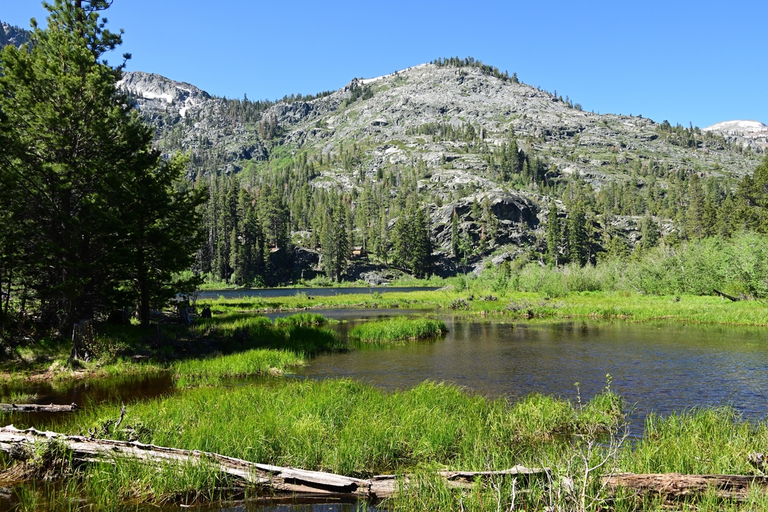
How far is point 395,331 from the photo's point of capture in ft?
114

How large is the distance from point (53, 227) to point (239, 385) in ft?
44.7

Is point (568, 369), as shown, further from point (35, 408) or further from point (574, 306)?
point (574, 306)

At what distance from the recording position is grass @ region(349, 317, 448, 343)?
34156mm

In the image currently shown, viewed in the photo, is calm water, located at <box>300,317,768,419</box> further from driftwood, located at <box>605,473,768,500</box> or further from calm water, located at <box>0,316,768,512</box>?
driftwood, located at <box>605,473,768,500</box>

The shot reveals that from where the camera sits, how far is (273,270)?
13862 cm

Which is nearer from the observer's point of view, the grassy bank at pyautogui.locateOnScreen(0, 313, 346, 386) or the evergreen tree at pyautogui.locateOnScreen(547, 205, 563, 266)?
the grassy bank at pyautogui.locateOnScreen(0, 313, 346, 386)

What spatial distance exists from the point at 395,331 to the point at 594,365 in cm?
1550

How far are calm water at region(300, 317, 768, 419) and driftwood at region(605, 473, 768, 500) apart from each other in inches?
312

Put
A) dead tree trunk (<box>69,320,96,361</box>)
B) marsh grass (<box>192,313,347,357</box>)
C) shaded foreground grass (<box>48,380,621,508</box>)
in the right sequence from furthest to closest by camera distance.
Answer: marsh grass (<box>192,313,347,357</box>) < dead tree trunk (<box>69,320,96,361</box>) < shaded foreground grass (<box>48,380,621,508</box>)

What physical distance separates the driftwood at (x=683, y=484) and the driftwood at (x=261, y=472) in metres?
1.39

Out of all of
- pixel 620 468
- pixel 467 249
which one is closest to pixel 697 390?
pixel 620 468

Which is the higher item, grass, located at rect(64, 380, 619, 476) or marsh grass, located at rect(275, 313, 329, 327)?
grass, located at rect(64, 380, 619, 476)

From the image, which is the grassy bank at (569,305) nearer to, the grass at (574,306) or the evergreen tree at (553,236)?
the grass at (574,306)

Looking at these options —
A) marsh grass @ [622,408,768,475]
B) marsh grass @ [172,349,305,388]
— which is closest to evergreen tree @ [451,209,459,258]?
marsh grass @ [172,349,305,388]
